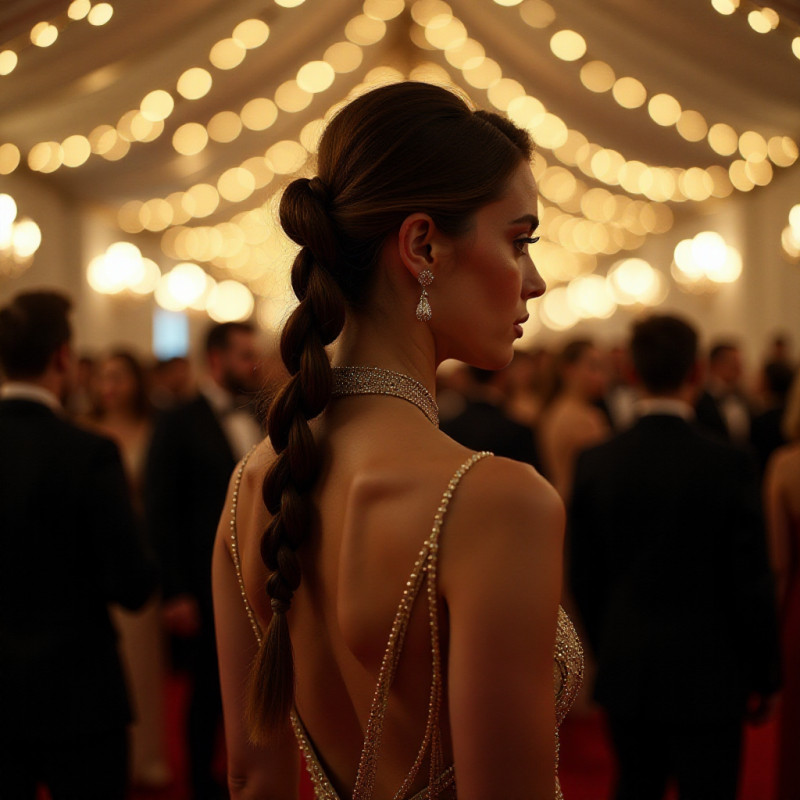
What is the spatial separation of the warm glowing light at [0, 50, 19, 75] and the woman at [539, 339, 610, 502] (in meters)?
3.33

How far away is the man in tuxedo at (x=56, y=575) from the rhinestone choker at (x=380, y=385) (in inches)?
59.8

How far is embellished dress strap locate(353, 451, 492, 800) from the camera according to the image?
3.49 feet

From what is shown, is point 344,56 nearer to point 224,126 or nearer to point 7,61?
point 224,126

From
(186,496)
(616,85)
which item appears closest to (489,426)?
(186,496)

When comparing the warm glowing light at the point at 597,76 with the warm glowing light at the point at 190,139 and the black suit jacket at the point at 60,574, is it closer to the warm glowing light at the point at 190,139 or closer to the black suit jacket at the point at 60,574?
the warm glowing light at the point at 190,139

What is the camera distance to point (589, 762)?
4.58 m

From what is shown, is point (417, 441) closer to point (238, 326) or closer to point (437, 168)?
point (437, 168)

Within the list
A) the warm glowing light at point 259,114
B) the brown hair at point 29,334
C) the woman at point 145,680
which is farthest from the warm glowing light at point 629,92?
the brown hair at point 29,334

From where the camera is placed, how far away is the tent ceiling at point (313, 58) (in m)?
3.40

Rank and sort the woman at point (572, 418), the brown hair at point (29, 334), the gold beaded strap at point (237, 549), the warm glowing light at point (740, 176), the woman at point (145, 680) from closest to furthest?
1. the gold beaded strap at point (237, 549)
2. the brown hair at point (29, 334)
3. the woman at point (145, 680)
4. the woman at point (572, 418)
5. the warm glowing light at point (740, 176)

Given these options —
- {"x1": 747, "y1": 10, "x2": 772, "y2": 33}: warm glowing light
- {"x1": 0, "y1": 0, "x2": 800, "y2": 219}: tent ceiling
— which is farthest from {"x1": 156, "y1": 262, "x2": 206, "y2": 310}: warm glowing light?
{"x1": 747, "y1": 10, "x2": 772, "y2": 33}: warm glowing light

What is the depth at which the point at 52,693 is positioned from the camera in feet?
8.02

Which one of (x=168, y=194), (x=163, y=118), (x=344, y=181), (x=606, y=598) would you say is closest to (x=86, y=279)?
(x=168, y=194)

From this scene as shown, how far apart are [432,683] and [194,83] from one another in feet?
26.8
